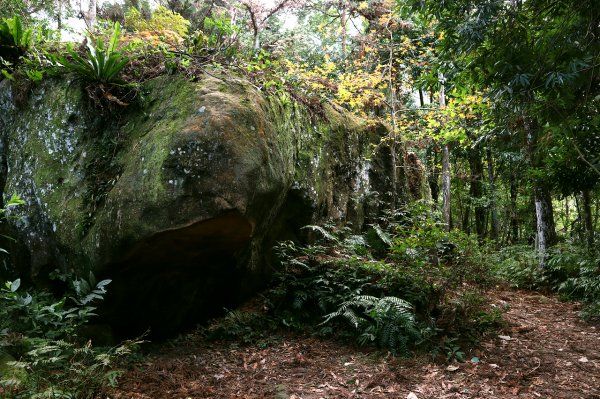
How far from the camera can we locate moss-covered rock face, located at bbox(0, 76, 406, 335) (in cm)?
422

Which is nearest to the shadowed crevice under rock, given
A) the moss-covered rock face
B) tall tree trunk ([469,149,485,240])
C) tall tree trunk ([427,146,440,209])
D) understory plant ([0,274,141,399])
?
the moss-covered rock face

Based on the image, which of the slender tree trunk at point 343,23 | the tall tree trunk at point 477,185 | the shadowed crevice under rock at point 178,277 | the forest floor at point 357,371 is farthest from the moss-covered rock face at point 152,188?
the tall tree trunk at point 477,185

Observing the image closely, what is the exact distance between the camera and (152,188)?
4203mm

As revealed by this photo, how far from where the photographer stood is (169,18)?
9.72 m

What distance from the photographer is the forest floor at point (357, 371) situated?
3.86 metres

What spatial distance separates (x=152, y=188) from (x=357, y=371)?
3.11m

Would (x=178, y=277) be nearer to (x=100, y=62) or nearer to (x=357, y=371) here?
(x=357, y=371)

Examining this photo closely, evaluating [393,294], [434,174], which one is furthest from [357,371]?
[434,174]

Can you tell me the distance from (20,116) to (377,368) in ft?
18.7

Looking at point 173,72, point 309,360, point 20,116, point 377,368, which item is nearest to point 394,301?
point 377,368

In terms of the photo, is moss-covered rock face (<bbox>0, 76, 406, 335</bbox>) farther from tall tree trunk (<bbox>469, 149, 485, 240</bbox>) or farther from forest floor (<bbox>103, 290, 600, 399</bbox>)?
tall tree trunk (<bbox>469, 149, 485, 240</bbox>)

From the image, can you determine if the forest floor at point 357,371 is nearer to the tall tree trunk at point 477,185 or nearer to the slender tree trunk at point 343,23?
the slender tree trunk at point 343,23

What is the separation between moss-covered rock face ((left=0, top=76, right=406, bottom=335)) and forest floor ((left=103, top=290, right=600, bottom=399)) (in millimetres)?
972

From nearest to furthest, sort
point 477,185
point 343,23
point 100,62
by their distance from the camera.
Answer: point 100,62 → point 343,23 → point 477,185
